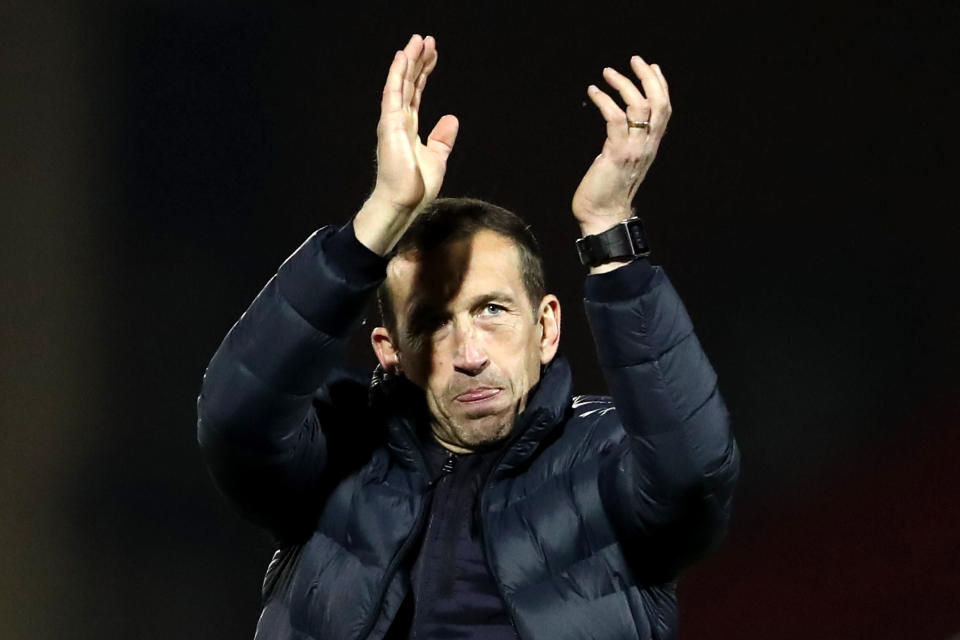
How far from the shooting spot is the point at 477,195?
233cm

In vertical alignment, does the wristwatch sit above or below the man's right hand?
below

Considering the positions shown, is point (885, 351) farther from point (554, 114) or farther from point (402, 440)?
point (402, 440)

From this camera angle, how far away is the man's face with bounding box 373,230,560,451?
53.4 inches

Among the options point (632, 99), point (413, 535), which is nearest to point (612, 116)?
point (632, 99)

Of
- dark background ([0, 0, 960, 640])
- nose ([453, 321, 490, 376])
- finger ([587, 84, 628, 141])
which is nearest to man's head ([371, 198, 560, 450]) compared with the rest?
nose ([453, 321, 490, 376])

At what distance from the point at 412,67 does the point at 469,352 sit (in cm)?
26

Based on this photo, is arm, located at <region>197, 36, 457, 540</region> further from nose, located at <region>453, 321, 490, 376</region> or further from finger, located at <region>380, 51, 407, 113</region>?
nose, located at <region>453, 321, 490, 376</region>

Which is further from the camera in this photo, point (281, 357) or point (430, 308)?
point (430, 308)

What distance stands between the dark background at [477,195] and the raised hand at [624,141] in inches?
43.4

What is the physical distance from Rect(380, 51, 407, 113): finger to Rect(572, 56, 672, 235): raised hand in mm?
167

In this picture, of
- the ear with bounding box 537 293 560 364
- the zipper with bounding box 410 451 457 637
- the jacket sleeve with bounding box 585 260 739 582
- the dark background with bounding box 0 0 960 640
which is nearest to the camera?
the jacket sleeve with bounding box 585 260 739 582

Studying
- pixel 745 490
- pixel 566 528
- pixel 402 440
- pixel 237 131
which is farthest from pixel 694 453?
pixel 237 131

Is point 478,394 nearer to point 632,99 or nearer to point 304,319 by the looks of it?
point 304,319

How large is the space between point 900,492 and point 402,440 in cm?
118
